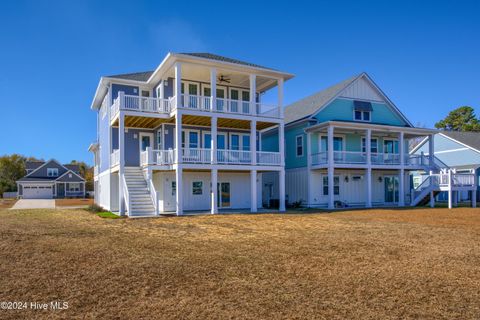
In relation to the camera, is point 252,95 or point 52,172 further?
point 52,172

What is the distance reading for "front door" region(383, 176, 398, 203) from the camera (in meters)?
30.7

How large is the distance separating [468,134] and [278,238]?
111 feet

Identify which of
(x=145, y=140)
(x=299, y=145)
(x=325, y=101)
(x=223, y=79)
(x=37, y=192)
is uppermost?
(x=223, y=79)

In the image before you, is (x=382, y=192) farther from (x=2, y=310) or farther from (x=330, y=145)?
(x=2, y=310)

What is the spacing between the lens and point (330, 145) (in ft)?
83.8

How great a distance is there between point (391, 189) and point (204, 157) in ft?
55.8

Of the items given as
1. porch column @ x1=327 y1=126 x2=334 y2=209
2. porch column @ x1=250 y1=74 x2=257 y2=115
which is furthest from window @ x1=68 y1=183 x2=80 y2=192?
porch column @ x1=327 y1=126 x2=334 y2=209

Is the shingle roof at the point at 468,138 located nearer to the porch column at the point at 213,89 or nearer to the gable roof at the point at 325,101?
the gable roof at the point at 325,101

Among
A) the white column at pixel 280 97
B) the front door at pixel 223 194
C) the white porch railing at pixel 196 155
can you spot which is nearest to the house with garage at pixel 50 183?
the front door at pixel 223 194

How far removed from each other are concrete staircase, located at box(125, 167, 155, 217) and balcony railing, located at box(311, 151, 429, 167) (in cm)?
1214

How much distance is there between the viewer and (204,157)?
70.8 feet

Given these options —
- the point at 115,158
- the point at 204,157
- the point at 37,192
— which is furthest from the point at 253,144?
the point at 37,192

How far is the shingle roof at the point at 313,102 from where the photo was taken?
29188 millimetres

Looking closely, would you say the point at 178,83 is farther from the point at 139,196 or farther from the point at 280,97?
the point at 280,97
